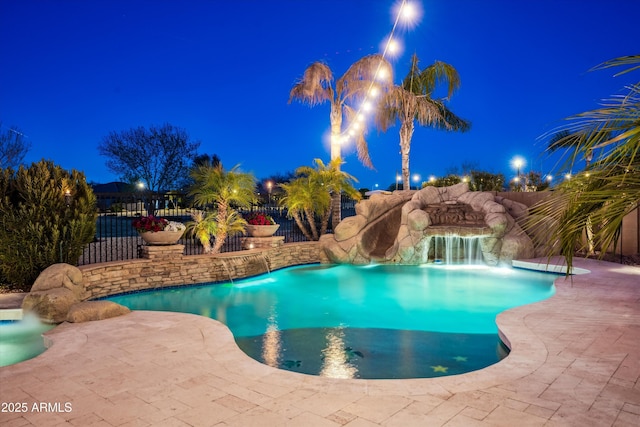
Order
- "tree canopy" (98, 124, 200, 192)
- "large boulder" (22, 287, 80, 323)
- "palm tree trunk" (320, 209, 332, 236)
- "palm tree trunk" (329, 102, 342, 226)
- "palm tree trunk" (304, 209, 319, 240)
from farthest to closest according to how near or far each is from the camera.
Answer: "tree canopy" (98, 124, 200, 192) < "palm tree trunk" (329, 102, 342, 226) < "palm tree trunk" (320, 209, 332, 236) < "palm tree trunk" (304, 209, 319, 240) < "large boulder" (22, 287, 80, 323)

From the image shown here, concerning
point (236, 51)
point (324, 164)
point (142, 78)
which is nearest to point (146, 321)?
point (324, 164)

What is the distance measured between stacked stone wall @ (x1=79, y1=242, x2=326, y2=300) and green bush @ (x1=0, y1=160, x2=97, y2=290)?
2.42 feet

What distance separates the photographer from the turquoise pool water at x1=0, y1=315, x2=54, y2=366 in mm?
5652

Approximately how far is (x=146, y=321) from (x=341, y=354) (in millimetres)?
2825

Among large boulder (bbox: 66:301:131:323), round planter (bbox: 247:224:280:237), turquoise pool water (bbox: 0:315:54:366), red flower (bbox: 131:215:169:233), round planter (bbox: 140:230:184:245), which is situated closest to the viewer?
turquoise pool water (bbox: 0:315:54:366)

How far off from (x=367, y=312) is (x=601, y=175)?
20.7 feet

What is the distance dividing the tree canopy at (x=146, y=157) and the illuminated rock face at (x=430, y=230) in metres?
21.8

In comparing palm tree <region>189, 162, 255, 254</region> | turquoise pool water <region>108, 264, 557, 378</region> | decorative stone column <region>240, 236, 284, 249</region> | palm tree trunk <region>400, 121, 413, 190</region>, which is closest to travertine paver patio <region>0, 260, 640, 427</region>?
turquoise pool water <region>108, 264, 557, 378</region>

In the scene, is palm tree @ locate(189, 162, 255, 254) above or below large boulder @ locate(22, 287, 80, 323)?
above

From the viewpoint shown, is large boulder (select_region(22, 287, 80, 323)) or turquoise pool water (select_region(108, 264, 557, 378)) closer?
turquoise pool water (select_region(108, 264, 557, 378))

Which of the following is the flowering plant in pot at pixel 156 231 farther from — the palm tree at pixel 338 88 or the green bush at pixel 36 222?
the palm tree at pixel 338 88

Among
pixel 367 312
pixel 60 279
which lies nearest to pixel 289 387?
pixel 367 312

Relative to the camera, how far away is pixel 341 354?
235 inches

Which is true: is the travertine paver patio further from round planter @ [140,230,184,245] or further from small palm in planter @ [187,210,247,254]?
small palm in planter @ [187,210,247,254]
